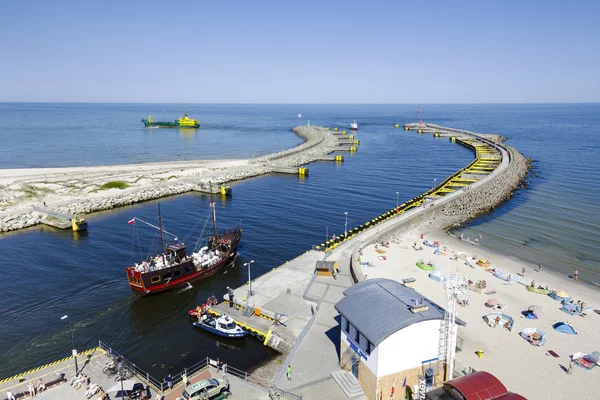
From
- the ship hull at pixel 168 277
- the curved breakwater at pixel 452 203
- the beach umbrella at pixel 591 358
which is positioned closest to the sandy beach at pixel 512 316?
the beach umbrella at pixel 591 358

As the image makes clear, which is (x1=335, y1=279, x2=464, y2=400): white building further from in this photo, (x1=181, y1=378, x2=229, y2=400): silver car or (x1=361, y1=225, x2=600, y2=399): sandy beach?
(x1=181, y1=378, x2=229, y2=400): silver car

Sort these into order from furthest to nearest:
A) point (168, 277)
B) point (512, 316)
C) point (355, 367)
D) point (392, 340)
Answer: point (168, 277), point (512, 316), point (355, 367), point (392, 340)

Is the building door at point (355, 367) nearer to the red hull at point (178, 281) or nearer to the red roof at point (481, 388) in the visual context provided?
the red roof at point (481, 388)

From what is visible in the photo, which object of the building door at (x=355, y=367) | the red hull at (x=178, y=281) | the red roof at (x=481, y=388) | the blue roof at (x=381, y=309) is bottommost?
the red hull at (x=178, y=281)

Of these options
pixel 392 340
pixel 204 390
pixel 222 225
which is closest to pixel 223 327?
pixel 204 390

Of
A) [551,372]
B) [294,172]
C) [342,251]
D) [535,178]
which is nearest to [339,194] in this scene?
[294,172]

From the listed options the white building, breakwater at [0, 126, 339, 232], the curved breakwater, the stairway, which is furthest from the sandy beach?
breakwater at [0, 126, 339, 232]

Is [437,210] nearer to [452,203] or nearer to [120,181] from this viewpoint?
[452,203]
